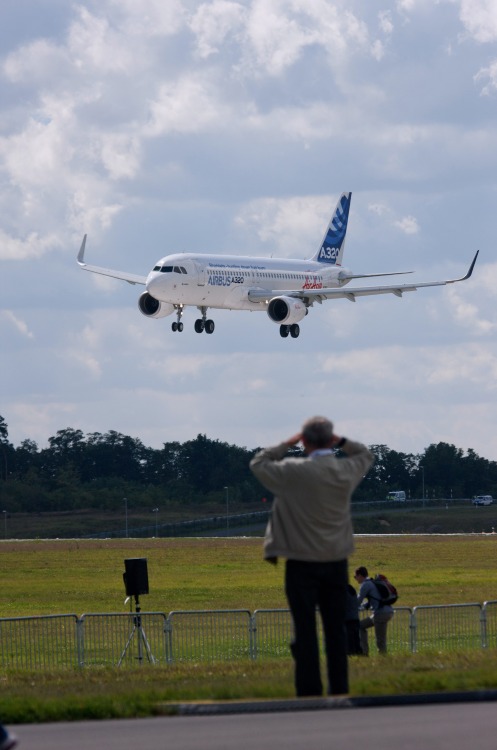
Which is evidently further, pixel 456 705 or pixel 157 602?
pixel 157 602

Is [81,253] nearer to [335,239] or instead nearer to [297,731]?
[335,239]

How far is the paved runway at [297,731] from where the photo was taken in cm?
934

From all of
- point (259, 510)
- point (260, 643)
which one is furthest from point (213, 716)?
point (259, 510)

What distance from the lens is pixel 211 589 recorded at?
55562 mm

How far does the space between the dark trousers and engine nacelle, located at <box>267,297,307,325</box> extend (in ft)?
226

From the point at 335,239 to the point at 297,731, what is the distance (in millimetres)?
99008

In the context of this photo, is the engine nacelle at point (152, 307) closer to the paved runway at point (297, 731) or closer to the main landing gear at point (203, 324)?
the main landing gear at point (203, 324)

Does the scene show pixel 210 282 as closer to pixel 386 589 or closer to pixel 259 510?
pixel 386 589

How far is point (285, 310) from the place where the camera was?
80.4 m

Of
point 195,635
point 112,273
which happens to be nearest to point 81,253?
point 112,273

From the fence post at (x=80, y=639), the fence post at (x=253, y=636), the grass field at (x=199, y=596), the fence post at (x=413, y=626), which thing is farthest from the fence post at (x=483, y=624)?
the grass field at (x=199, y=596)

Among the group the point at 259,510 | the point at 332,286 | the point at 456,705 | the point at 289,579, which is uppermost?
the point at 332,286

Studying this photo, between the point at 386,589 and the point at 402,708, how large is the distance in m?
14.2

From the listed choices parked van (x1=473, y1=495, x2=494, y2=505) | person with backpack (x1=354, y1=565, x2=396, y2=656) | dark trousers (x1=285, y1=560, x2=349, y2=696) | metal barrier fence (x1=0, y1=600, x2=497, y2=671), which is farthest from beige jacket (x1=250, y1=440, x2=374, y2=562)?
parked van (x1=473, y1=495, x2=494, y2=505)
